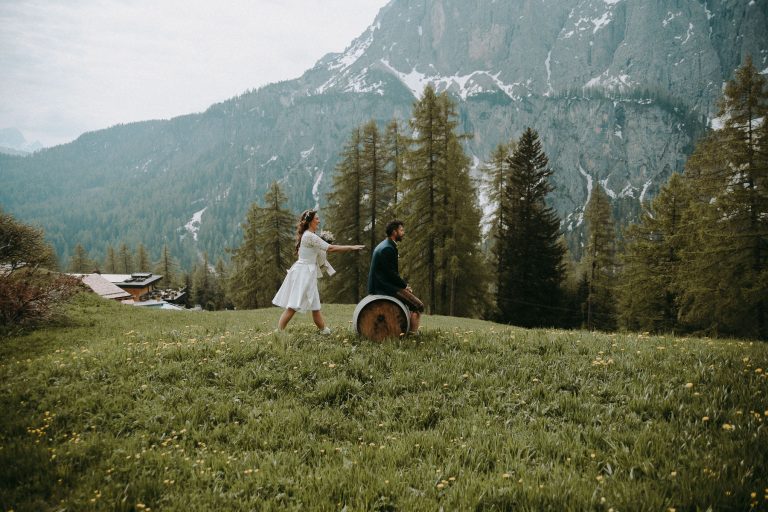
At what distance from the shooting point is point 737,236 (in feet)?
65.9

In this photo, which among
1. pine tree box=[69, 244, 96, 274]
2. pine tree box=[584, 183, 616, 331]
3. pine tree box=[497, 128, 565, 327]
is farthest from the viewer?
pine tree box=[69, 244, 96, 274]

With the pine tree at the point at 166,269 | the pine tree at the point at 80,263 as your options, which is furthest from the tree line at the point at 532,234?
the pine tree at the point at 80,263

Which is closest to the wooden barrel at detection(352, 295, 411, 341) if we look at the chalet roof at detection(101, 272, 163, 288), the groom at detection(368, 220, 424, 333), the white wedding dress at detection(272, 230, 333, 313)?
the groom at detection(368, 220, 424, 333)

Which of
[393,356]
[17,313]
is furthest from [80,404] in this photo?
[17,313]

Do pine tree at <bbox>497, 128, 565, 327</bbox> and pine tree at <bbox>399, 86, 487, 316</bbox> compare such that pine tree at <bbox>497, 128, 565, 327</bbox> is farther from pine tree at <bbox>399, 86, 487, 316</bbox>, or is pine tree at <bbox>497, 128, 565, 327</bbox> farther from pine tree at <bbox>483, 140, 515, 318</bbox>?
pine tree at <bbox>399, 86, 487, 316</bbox>

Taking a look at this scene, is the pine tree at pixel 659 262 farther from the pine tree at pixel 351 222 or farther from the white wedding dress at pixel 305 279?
the white wedding dress at pixel 305 279

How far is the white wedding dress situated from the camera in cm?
925

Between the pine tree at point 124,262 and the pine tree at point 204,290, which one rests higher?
the pine tree at point 124,262

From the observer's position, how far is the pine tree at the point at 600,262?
38344 millimetres

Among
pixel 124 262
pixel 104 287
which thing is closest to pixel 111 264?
pixel 124 262

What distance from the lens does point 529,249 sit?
3262 centimetres

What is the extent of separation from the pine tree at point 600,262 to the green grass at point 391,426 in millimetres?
33451

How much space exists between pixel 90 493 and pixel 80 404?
283cm

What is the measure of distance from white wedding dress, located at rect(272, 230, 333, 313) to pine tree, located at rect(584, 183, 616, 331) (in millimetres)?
35174
